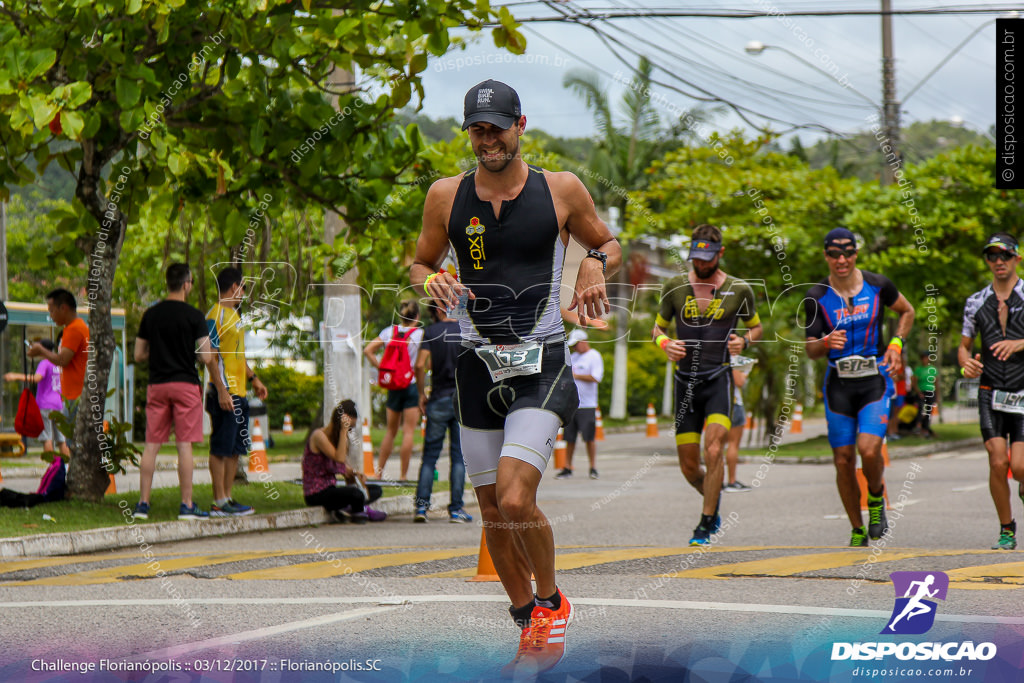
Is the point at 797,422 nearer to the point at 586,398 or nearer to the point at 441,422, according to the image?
the point at 586,398

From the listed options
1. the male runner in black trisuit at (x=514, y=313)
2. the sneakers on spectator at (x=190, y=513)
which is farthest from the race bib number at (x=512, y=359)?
the sneakers on spectator at (x=190, y=513)

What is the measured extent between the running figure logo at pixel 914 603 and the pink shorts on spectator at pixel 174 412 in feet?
20.0

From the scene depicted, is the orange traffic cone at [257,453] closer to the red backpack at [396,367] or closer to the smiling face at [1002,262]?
the red backpack at [396,367]

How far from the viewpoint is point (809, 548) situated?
771 centimetres

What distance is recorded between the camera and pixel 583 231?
4543 mm

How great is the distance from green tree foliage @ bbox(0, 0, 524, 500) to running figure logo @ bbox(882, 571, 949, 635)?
487cm

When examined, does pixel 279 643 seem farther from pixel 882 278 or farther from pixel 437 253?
pixel 882 278

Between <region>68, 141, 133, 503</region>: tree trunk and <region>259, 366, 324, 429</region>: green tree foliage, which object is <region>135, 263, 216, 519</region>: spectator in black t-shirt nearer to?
<region>68, 141, 133, 503</region>: tree trunk

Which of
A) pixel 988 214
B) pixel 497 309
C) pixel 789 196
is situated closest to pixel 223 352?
pixel 497 309

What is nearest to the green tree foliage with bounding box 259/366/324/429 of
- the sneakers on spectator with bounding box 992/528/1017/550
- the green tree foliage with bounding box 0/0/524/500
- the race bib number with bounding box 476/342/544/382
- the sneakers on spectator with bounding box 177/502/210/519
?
the green tree foliage with bounding box 0/0/524/500

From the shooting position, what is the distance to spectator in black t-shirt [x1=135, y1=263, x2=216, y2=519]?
940 cm

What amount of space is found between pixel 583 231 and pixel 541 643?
156 centimetres

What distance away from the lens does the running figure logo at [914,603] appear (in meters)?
4.59

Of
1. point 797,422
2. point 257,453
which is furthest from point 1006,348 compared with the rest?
point 797,422
